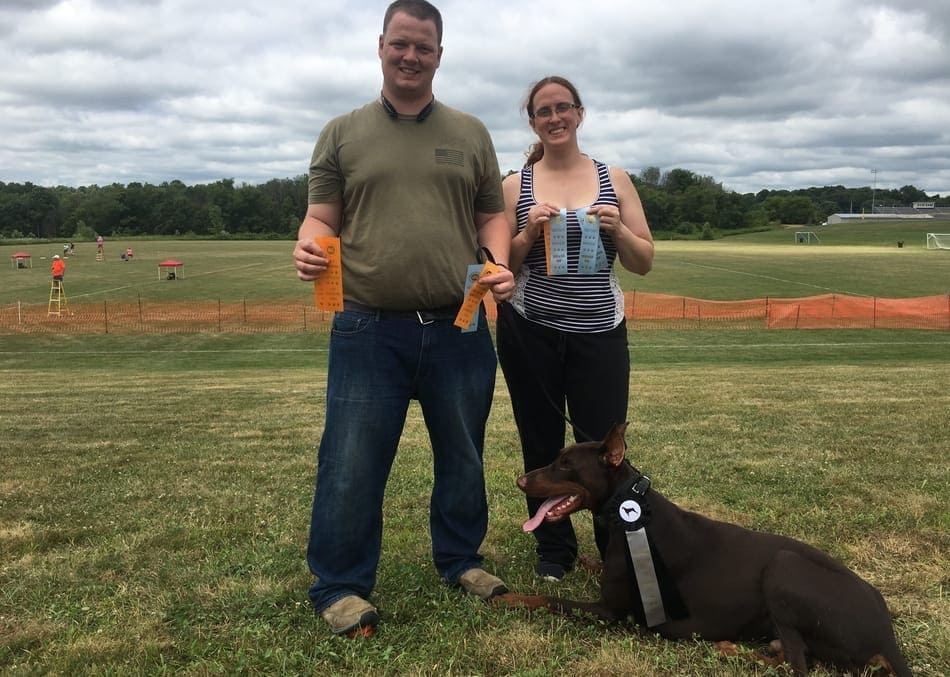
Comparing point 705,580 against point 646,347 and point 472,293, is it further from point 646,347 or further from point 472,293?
point 646,347

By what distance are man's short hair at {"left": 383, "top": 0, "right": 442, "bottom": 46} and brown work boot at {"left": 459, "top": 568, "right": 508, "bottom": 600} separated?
93.3 inches

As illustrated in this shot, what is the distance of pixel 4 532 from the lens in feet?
13.3

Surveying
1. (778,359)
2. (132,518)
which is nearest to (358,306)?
(132,518)

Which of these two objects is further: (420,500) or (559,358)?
(420,500)

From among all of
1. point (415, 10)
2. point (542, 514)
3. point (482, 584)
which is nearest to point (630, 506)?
point (542, 514)

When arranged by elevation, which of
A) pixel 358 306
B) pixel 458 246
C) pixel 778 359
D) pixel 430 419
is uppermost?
pixel 458 246

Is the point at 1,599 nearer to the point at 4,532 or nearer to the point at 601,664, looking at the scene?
the point at 4,532

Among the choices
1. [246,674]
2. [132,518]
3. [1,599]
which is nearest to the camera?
[246,674]

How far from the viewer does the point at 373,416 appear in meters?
3.03

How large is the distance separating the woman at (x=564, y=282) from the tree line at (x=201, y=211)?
97748 millimetres

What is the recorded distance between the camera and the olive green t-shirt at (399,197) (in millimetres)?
2889

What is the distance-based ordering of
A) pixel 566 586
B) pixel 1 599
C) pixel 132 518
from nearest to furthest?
pixel 1 599 < pixel 566 586 < pixel 132 518

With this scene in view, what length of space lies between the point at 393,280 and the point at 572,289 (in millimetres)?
897

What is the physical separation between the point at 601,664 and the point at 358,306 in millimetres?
1691
